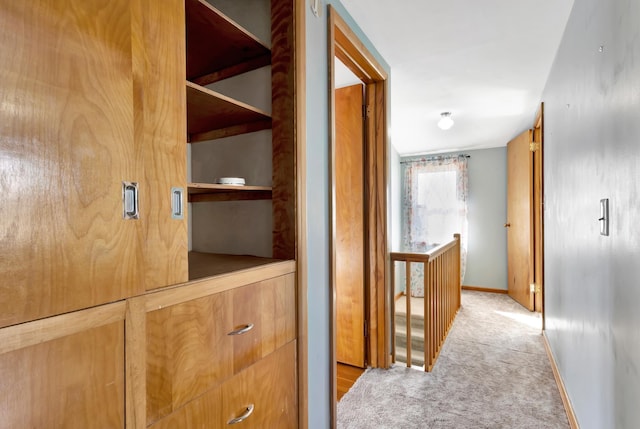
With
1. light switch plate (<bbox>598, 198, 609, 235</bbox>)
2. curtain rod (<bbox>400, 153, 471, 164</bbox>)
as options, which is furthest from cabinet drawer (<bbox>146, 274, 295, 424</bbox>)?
curtain rod (<bbox>400, 153, 471, 164</bbox>)

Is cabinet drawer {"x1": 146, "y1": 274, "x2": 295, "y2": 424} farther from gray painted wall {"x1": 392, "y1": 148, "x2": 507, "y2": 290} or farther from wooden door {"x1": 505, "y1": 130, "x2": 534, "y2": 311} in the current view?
gray painted wall {"x1": 392, "y1": 148, "x2": 507, "y2": 290}

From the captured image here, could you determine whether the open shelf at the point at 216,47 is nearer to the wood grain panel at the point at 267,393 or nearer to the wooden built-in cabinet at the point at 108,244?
the wooden built-in cabinet at the point at 108,244

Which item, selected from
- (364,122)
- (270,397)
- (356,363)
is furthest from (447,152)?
(270,397)

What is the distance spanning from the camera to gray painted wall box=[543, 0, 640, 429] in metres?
0.96

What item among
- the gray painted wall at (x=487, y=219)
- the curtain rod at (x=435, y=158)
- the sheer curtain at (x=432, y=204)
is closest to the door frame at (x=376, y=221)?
the sheer curtain at (x=432, y=204)

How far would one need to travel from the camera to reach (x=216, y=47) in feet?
4.15

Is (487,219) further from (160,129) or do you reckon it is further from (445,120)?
(160,129)

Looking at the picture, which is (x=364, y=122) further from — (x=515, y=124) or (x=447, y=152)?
(x=447, y=152)

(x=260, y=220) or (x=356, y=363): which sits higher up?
(x=260, y=220)

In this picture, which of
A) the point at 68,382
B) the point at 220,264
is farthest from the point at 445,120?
the point at 68,382

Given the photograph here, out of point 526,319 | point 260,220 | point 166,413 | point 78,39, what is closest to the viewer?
point 78,39

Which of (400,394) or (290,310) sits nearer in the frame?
(290,310)

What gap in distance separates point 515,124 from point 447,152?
1.20 metres

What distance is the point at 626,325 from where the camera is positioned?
1.00m
